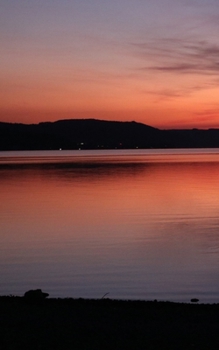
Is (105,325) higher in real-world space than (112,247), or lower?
higher

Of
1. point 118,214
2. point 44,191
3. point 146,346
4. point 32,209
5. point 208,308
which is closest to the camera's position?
point 146,346

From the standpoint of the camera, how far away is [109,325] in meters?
8.48

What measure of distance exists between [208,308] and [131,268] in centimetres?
543

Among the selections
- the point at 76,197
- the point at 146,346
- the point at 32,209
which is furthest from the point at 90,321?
the point at 76,197

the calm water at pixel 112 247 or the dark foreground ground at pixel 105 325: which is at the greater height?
the dark foreground ground at pixel 105 325

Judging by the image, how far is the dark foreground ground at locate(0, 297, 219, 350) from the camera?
7.42 meters

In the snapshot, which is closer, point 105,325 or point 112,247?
point 105,325

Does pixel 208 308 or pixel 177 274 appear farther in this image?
pixel 177 274

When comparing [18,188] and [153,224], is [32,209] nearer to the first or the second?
[153,224]

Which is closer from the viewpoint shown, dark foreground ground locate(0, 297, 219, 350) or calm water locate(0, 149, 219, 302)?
dark foreground ground locate(0, 297, 219, 350)

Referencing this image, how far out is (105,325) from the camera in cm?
846

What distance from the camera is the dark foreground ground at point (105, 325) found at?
24.3 feet

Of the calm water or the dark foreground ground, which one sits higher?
the dark foreground ground

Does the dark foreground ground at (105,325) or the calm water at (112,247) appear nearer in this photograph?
the dark foreground ground at (105,325)
